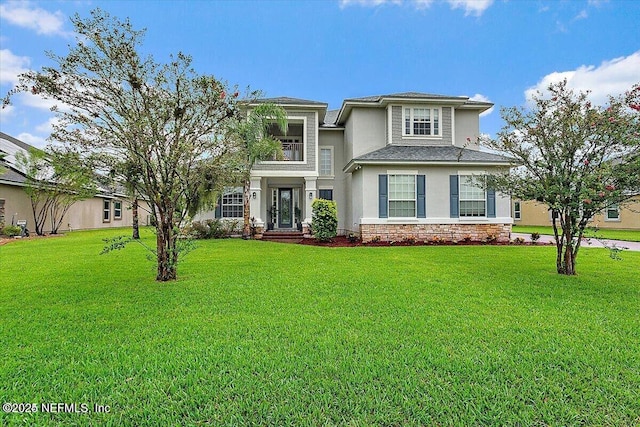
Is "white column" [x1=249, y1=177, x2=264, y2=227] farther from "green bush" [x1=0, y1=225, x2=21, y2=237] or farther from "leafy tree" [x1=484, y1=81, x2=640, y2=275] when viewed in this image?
"green bush" [x1=0, y1=225, x2=21, y2=237]

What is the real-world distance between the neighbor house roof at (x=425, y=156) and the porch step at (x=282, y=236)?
4226mm

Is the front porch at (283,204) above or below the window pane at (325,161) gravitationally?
below

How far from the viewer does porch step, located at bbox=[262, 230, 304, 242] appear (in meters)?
16.5

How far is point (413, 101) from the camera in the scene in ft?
53.3

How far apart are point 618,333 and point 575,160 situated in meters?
4.46

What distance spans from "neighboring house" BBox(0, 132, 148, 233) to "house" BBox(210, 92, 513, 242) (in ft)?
22.1

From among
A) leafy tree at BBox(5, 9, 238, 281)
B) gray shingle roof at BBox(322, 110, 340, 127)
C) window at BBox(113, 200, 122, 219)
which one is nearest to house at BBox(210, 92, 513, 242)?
gray shingle roof at BBox(322, 110, 340, 127)

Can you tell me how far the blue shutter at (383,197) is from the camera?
14953 mm

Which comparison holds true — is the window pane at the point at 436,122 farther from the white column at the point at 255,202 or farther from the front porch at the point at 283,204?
the white column at the point at 255,202

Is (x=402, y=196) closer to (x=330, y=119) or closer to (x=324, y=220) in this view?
(x=324, y=220)

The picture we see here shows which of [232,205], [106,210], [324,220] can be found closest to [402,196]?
[324,220]

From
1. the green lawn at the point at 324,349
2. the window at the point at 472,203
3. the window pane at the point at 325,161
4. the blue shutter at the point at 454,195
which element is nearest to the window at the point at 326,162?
the window pane at the point at 325,161

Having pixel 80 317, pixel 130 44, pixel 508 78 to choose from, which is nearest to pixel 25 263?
pixel 80 317

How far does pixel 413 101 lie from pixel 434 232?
6.28m
